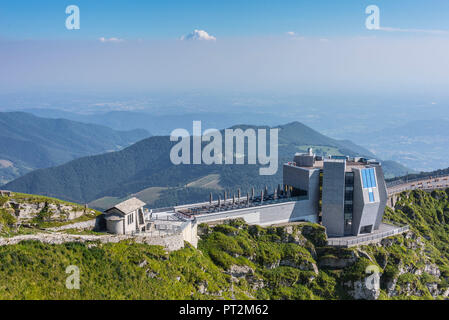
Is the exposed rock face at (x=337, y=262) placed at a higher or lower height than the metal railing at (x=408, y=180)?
lower

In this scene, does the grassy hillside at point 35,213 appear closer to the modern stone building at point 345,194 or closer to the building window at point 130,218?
the building window at point 130,218

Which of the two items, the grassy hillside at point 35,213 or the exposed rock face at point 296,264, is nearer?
the grassy hillside at point 35,213

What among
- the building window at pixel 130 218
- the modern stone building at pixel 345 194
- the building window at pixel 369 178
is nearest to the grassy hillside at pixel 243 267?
the modern stone building at pixel 345 194

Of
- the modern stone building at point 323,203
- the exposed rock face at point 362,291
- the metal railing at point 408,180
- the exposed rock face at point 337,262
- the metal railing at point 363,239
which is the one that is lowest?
the exposed rock face at point 362,291

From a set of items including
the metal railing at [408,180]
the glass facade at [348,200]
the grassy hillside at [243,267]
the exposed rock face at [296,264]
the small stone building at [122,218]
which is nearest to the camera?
the grassy hillside at [243,267]

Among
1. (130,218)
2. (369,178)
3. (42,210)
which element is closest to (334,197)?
(369,178)
